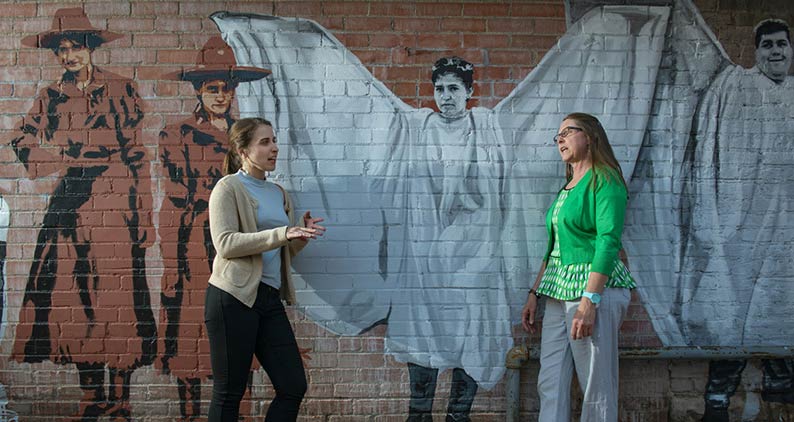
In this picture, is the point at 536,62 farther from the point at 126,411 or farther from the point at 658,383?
the point at 126,411

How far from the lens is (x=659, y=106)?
4043mm

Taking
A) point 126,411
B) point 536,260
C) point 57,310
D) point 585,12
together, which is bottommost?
point 126,411

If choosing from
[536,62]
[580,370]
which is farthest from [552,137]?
[580,370]

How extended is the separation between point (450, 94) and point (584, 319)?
1.58 m

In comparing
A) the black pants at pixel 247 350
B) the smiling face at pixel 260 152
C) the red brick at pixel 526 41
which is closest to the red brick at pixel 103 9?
the smiling face at pixel 260 152

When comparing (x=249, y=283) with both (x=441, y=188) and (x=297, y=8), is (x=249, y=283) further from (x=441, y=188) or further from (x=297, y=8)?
(x=297, y=8)

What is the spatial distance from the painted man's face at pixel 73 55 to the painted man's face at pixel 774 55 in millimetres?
4083

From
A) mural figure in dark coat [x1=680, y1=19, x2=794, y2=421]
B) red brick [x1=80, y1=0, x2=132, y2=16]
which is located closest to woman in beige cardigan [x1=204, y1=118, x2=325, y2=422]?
red brick [x1=80, y1=0, x2=132, y2=16]

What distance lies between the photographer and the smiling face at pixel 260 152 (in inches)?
133

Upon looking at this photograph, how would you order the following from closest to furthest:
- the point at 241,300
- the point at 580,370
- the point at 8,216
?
the point at 241,300 < the point at 580,370 < the point at 8,216

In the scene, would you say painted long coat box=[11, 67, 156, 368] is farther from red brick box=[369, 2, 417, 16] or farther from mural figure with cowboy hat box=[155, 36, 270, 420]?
red brick box=[369, 2, 417, 16]

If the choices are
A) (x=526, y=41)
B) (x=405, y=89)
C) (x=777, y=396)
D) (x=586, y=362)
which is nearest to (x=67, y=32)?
(x=405, y=89)

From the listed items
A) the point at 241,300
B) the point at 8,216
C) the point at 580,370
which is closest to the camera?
the point at 241,300

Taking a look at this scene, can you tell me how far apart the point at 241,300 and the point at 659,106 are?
108 inches
